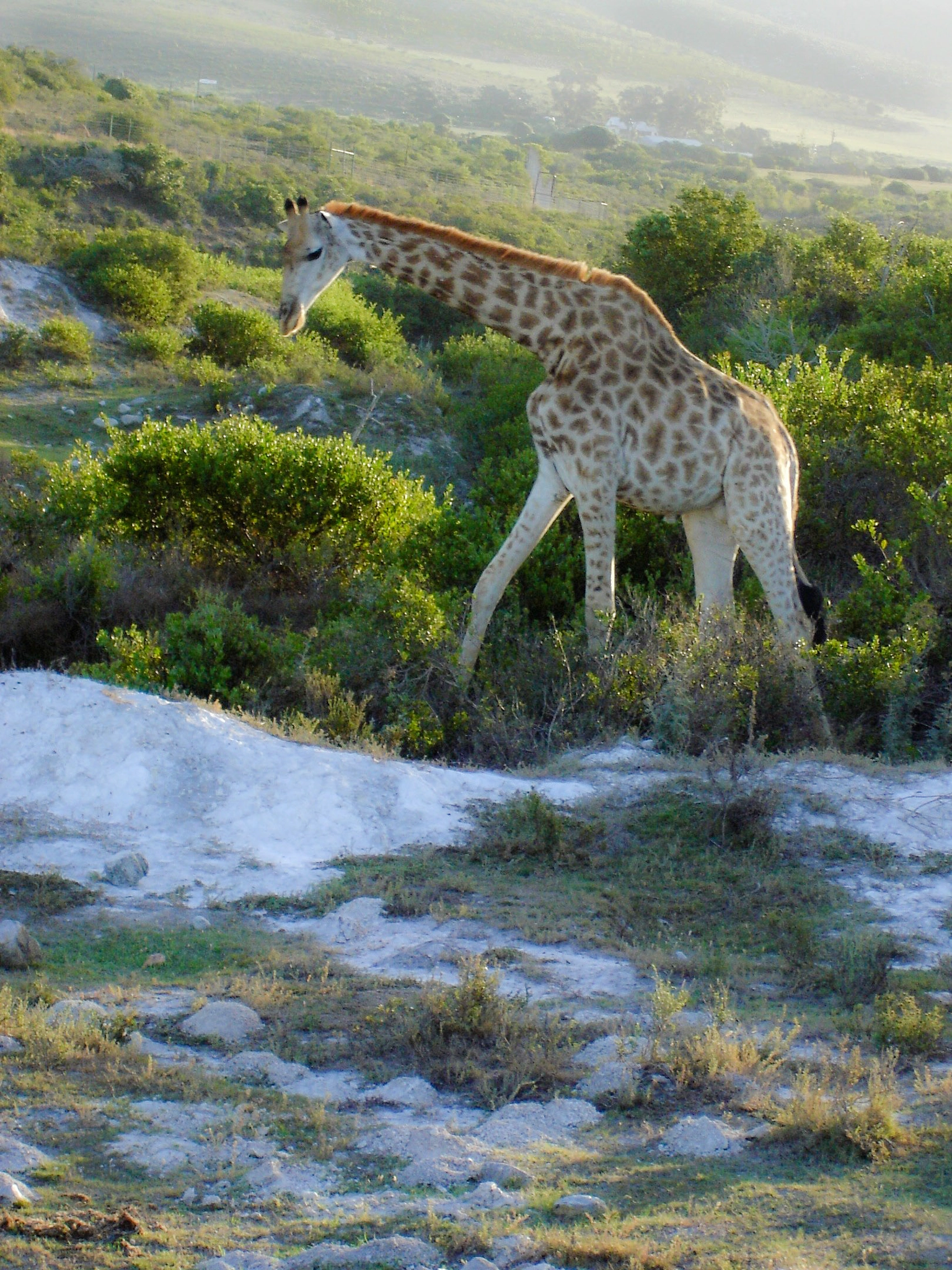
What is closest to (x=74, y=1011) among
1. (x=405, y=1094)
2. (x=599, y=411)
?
(x=405, y=1094)

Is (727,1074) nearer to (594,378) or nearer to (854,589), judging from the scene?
(594,378)

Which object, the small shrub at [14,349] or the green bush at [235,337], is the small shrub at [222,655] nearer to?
the green bush at [235,337]

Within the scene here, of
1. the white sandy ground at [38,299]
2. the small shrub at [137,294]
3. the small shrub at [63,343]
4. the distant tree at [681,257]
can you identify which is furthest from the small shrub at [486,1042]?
the small shrub at [137,294]

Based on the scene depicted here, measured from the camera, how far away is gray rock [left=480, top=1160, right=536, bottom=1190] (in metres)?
3.30

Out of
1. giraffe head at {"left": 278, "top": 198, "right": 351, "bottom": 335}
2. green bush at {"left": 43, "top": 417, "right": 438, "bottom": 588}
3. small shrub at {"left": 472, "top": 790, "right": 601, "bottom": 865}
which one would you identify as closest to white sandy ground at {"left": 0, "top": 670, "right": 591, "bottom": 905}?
small shrub at {"left": 472, "top": 790, "right": 601, "bottom": 865}

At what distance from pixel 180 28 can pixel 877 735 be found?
91.7 metres

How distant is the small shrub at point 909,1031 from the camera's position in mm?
4121

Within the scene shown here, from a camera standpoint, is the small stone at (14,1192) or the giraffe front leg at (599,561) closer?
the small stone at (14,1192)

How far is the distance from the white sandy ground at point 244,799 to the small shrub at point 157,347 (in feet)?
52.7

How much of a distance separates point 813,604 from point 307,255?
3.92 m

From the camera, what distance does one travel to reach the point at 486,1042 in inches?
162

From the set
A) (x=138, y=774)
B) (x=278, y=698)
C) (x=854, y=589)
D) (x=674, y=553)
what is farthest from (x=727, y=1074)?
(x=674, y=553)

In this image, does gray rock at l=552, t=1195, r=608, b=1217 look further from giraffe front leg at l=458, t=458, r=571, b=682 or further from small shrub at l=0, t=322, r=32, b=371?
small shrub at l=0, t=322, r=32, b=371

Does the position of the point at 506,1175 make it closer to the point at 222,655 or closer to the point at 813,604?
the point at 222,655
